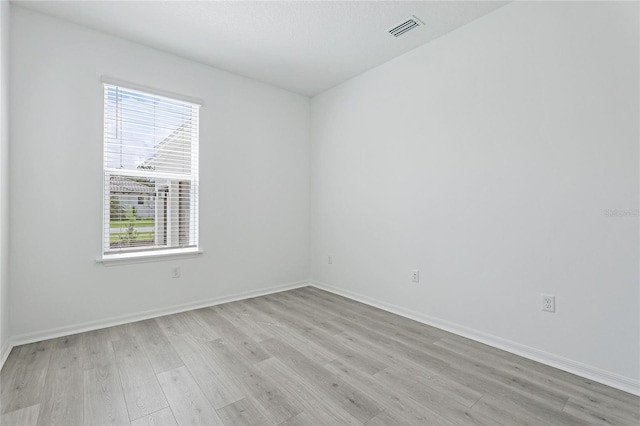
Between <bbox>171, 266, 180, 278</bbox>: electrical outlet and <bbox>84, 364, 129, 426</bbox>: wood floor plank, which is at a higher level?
<bbox>171, 266, 180, 278</bbox>: electrical outlet

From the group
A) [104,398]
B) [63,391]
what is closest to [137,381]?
[104,398]

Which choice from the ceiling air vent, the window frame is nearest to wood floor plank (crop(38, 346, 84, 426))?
the window frame

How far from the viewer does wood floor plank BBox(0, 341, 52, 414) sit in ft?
5.72

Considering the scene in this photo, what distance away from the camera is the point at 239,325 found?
115 inches

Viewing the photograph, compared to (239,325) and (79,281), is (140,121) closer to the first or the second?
(79,281)

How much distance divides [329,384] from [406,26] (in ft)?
9.66

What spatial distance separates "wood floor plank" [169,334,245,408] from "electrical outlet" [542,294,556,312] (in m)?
2.21

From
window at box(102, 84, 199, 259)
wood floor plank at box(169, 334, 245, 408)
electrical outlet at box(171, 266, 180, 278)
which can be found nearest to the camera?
wood floor plank at box(169, 334, 245, 408)

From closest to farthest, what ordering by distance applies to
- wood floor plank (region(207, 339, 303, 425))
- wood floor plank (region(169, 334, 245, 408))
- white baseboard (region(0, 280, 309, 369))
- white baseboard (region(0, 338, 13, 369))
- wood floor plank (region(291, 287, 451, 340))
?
1. wood floor plank (region(207, 339, 303, 425))
2. wood floor plank (region(169, 334, 245, 408))
3. white baseboard (region(0, 338, 13, 369))
4. white baseboard (region(0, 280, 309, 369))
5. wood floor plank (region(291, 287, 451, 340))

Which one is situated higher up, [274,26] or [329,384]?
[274,26]

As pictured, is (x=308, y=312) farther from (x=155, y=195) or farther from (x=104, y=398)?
(x=155, y=195)

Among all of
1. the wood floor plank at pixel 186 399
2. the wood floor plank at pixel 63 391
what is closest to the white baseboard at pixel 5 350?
the wood floor plank at pixel 63 391

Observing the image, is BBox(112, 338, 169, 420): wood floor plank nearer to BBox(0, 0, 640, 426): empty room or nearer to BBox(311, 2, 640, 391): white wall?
BBox(0, 0, 640, 426): empty room

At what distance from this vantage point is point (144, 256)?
307cm
